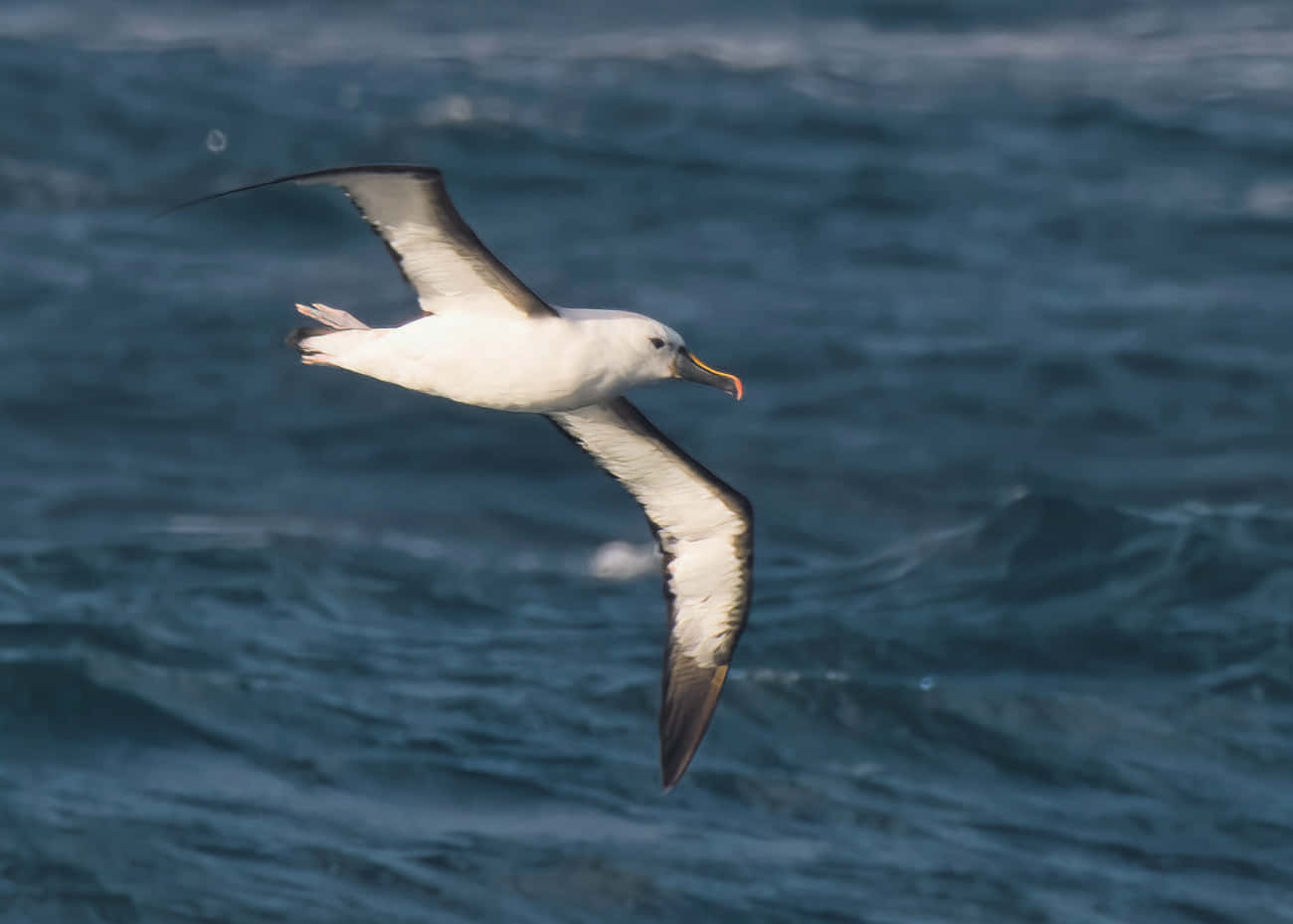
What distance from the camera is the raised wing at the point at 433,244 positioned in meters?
10.5

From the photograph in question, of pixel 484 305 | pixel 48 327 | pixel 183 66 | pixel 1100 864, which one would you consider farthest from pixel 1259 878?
pixel 183 66

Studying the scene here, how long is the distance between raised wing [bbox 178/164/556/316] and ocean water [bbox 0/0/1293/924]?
1036 centimetres

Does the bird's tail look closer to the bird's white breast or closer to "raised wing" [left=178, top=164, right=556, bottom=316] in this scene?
the bird's white breast

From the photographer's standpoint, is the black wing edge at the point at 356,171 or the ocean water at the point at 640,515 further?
the ocean water at the point at 640,515

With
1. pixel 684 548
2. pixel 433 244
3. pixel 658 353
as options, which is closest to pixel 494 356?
pixel 433 244

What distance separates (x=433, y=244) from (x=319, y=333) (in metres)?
1.05

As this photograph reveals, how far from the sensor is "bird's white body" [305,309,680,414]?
1153cm

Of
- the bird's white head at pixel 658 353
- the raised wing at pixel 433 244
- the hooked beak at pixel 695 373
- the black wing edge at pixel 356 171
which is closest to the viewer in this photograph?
the black wing edge at pixel 356 171

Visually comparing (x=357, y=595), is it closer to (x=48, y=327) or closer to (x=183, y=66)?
(x=48, y=327)

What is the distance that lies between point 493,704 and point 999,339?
41.6 feet

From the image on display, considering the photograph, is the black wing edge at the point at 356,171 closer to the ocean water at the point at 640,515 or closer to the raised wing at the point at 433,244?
the raised wing at the point at 433,244

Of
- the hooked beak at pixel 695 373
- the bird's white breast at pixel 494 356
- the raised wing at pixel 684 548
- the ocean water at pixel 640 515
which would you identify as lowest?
the ocean water at pixel 640 515

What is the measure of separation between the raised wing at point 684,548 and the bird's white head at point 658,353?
894mm

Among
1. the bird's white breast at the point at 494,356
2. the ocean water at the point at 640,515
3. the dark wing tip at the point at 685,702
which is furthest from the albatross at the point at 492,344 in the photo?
the ocean water at the point at 640,515
